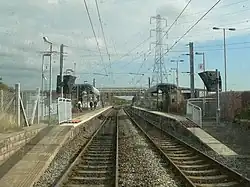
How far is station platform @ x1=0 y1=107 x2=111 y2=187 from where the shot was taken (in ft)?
35.2

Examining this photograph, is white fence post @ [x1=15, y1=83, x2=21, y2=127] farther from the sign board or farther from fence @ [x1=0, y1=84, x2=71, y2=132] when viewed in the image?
the sign board

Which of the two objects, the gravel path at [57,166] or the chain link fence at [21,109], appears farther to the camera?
the chain link fence at [21,109]

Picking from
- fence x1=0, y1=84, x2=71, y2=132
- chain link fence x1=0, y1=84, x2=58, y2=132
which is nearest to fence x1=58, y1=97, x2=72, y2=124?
chain link fence x1=0, y1=84, x2=58, y2=132

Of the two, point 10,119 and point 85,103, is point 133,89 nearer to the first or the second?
point 85,103

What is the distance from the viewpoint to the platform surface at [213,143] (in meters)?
16.6

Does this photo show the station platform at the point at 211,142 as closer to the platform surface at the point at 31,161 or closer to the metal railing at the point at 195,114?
the metal railing at the point at 195,114

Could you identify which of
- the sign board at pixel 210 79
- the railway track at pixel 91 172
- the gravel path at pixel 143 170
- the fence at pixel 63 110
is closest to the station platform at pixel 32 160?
the railway track at pixel 91 172

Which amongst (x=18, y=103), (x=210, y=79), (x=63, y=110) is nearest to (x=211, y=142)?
(x=18, y=103)

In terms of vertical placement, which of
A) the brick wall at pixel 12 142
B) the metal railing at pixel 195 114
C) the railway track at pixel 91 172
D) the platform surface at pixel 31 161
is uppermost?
the metal railing at pixel 195 114

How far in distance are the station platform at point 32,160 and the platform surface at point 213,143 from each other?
649 centimetres

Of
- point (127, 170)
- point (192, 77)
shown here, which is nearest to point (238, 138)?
point (127, 170)

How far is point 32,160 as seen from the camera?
44.5 ft

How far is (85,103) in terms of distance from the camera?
82.0 m

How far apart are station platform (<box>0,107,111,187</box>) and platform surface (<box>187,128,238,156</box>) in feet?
21.3
